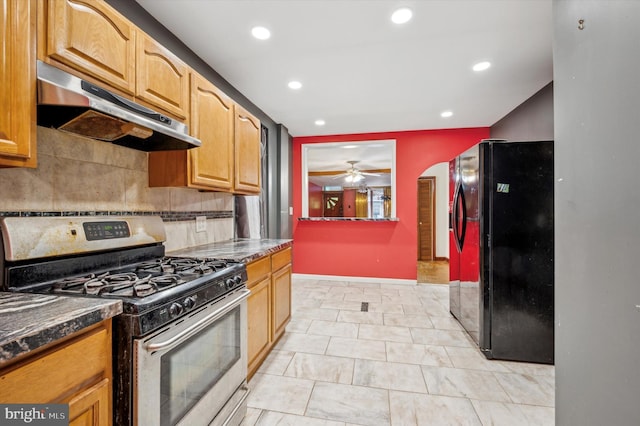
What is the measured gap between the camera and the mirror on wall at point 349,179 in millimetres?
4820

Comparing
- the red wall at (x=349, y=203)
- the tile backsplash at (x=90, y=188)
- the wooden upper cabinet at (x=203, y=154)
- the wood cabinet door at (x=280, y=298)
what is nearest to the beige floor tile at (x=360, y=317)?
the wood cabinet door at (x=280, y=298)

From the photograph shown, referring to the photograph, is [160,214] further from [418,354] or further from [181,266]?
[418,354]

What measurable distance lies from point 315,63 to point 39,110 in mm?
1983

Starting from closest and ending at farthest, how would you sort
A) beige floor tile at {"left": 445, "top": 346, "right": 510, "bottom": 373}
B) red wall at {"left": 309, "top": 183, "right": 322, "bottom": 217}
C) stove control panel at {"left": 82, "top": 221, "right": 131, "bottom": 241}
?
stove control panel at {"left": 82, "top": 221, "right": 131, "bottom": 241} → beige floor tile at {"left": 445, "top": 346, "right": 510, "bottom": 373} → red wall at {"left": 309, "top": 183, "right": 322, "bottom": 217}

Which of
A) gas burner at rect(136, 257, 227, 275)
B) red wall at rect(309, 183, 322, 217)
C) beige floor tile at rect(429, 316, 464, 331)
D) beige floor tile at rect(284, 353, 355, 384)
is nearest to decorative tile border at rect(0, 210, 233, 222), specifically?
gas burner at rect(136, 257, 227, 275)

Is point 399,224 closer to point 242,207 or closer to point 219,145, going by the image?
point 242,207

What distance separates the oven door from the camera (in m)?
0.93

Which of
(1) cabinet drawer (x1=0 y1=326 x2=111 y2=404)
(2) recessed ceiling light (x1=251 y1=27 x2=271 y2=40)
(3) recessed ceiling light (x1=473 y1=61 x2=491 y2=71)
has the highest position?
(3) recessed ceiling light (x1=473 y1=61 x2=491 y2=71)

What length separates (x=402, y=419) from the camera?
5.15 feet

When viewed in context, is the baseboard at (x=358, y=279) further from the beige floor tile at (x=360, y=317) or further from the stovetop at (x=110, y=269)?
the stovetop at (x=110, y=269)

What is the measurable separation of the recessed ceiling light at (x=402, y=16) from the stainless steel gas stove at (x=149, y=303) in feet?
6.37

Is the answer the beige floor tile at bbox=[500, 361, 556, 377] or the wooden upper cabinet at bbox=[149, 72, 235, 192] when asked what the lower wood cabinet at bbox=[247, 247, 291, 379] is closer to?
the wooden upper cabinet at bbox=[149, 72, 235, 192]

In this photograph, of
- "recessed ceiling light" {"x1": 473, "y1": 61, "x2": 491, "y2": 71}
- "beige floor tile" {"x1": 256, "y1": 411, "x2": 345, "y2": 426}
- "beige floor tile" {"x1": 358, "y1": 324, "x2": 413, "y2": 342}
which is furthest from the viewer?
"beige floor tile" {"x1": 358, "y1": 324, "x2": 413, "y2": 342}

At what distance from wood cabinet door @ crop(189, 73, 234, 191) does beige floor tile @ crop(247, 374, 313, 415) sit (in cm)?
143
